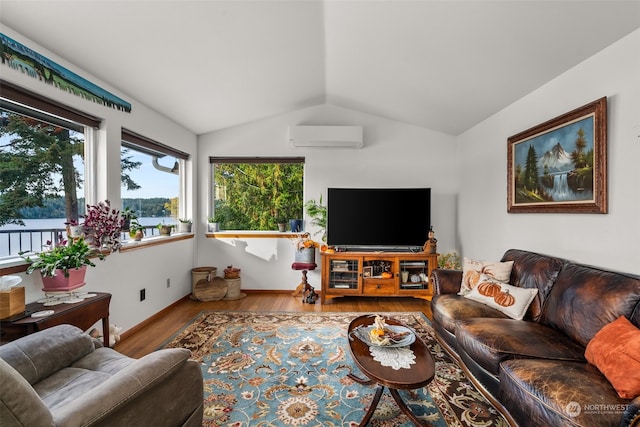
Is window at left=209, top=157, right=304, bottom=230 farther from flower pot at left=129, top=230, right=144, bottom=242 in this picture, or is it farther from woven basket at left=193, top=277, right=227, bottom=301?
flower pot at left=129, top=230, right=144, bottom=242

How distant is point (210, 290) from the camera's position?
3809mm

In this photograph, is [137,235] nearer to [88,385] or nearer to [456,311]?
[88,385]

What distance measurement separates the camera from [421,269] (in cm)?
386

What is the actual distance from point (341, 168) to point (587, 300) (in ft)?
10.0

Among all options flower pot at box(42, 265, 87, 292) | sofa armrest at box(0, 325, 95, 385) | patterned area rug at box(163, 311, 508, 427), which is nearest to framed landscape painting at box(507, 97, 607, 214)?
patterned area rug at box(163, 311, 508, 427)

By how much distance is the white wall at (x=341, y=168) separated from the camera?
422 centimetres

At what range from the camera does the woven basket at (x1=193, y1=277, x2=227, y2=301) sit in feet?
12.4

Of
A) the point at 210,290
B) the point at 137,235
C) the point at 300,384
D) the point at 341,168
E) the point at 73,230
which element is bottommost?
the point at 300,384

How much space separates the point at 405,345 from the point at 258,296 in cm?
279

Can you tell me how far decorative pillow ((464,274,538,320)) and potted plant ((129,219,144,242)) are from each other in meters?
3.27

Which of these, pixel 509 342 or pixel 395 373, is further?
pixel 509 342

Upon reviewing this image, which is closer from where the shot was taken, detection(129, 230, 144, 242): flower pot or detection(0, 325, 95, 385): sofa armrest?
detection(0, 325, 95, 385): sofa armrest

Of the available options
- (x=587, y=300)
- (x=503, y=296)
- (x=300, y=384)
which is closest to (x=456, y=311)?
(x=503, y=296)

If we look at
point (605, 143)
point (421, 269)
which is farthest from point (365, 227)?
point (605, 143)
